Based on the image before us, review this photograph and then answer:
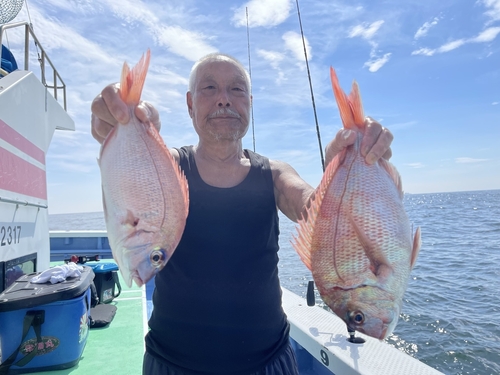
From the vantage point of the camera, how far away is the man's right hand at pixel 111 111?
1.49 meters

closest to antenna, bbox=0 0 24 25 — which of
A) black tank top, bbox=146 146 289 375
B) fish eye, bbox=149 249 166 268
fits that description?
black tank top, bbox=146 146 289 375

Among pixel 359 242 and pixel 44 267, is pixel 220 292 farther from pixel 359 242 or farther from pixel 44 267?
pixel 44 267

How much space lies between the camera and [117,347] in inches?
148

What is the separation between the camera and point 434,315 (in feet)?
25.9

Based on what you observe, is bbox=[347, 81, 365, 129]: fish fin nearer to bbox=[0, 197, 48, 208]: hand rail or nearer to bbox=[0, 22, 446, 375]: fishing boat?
bbox=[0, 22, 446, 375]: fishing boat

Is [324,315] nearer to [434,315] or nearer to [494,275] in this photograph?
[434,315]

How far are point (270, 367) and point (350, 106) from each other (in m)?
1.28

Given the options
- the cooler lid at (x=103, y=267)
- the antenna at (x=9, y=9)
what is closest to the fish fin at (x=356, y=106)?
the antenna at (x=9, y=9)

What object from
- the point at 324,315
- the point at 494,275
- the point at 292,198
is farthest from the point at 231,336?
the point at 494,275

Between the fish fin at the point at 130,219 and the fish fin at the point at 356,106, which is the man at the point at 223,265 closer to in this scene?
the fish fin at the point at 356,106

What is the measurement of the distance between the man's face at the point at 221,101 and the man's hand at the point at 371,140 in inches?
22.9

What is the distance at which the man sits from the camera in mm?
1700

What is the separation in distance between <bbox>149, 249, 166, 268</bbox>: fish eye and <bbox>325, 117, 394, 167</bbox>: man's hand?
858 mm

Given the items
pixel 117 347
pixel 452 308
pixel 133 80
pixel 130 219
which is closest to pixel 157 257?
pixel 130 219
